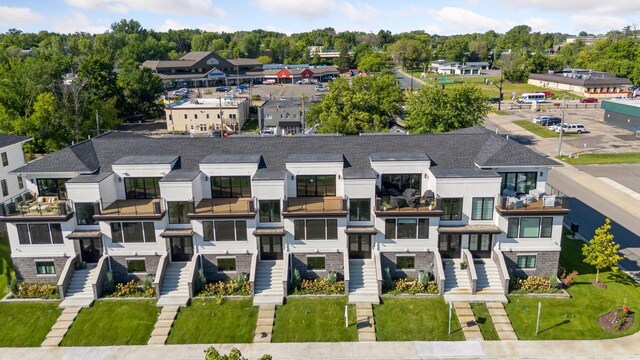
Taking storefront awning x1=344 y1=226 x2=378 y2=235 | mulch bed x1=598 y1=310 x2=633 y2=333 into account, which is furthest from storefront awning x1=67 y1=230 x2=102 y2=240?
mulch bed x1=598 y1=310 x2=633 y2=333

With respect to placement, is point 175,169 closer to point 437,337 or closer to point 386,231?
point 386,231

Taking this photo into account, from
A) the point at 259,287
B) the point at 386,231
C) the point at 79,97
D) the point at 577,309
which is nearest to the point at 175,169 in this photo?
the point at 259,287

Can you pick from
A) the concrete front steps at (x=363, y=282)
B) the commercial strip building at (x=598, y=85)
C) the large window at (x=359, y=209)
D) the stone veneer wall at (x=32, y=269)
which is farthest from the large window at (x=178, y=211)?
the commercial strip building at (x=598, y=85)

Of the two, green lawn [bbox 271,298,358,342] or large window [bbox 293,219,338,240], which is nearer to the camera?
green lawn [bbox 271,298,358,342]

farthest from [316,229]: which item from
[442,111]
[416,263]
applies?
[442,111]

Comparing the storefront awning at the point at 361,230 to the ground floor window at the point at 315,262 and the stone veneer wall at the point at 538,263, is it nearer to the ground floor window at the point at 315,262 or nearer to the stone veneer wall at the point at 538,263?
the ground floor window at the point at 315,262

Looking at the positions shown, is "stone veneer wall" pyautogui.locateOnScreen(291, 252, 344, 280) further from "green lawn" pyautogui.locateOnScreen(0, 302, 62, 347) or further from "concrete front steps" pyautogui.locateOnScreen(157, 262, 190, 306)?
"green lawn" pyautogui.locateOnScreen(0, 302, 62, 347)
